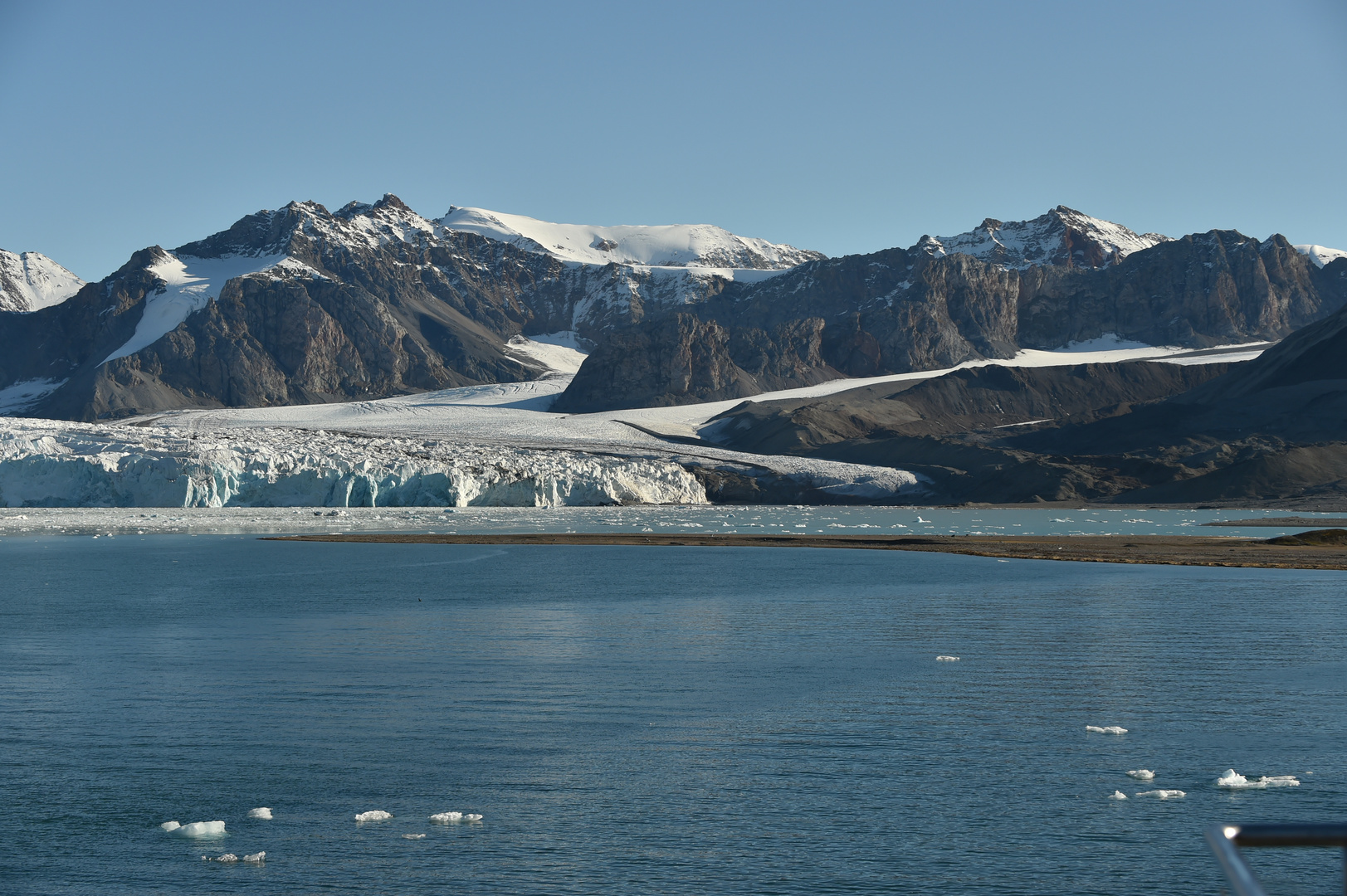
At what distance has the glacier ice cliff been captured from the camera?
79.0 meters

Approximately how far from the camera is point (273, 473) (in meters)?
83.6

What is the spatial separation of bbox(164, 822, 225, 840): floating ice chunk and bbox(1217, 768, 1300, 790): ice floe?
9738mm

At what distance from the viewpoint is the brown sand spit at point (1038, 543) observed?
45125 millimetres

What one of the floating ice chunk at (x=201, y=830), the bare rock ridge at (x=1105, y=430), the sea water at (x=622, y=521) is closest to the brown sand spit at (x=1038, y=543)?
the sea water at (x=622, y=521)

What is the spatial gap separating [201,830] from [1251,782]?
1023 cm

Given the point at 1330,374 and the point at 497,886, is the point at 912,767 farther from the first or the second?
the point at 1330,374

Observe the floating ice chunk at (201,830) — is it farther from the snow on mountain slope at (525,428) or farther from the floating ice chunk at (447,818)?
the snow on mountain slope at (525,428)

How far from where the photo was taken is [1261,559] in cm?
4447

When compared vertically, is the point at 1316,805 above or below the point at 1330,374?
below

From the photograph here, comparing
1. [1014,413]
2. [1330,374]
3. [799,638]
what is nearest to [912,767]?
[799,638]

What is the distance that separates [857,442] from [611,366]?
61.2 m

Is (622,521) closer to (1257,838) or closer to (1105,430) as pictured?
(1257,838)

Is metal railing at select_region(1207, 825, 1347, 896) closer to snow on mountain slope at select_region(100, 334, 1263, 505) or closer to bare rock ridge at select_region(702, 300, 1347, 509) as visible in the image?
snow on mountain slope at select_region(100, 334, 1263, 505)

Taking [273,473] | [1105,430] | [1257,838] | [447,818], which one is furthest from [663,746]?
[1105,430]
